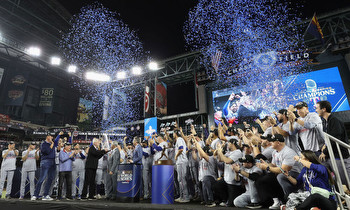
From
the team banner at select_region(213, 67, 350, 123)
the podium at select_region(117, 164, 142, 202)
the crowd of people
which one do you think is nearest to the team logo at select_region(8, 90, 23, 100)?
the crowd of people

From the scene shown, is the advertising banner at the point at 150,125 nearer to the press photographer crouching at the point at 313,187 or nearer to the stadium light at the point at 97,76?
the stadium light at the point at 97,76

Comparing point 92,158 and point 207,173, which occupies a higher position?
point 92,158

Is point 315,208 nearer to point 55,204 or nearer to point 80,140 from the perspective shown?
point 55,204

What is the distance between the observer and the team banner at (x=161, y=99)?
18953 millimetres

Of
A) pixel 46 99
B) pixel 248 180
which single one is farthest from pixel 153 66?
pixel 46 99

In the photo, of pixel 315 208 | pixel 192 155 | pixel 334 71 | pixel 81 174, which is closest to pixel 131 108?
pixel 81 174

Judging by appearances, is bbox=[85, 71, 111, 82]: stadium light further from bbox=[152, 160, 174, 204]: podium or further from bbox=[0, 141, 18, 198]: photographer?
bbox=[152, 160, 174, 204]: podium

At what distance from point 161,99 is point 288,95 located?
10754 millimetres

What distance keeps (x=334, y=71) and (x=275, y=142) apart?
13.1m

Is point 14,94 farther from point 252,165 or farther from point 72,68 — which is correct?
point 252,165

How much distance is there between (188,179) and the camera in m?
6.31

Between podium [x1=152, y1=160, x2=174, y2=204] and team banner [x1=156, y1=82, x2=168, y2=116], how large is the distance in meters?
13.5

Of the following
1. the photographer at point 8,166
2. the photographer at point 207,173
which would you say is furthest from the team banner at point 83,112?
the photographer at point 207,173

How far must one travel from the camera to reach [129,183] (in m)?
5.86
